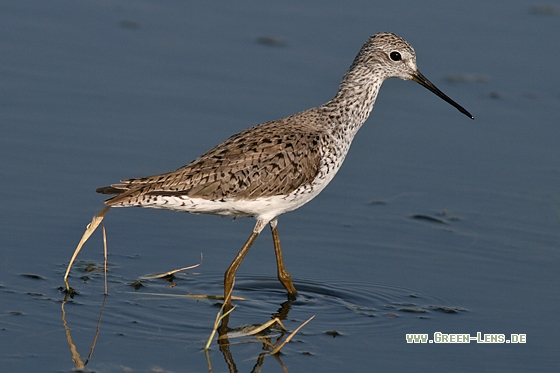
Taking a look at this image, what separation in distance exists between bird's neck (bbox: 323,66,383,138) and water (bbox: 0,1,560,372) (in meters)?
1.31

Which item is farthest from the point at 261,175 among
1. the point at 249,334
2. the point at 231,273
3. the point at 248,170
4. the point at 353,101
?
the point at 249,334

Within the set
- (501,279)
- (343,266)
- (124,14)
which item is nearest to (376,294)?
(343,266)

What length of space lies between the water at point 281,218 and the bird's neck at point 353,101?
1307 mm

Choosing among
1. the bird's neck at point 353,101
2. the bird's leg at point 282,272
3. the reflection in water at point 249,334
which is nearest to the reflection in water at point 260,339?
the reflection in water at point 249,334

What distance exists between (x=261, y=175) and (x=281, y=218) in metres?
2.01

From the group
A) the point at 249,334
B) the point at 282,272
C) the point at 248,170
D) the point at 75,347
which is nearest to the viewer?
the point at 75,347

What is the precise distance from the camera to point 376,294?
9672mm

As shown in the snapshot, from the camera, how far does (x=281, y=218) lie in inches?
444

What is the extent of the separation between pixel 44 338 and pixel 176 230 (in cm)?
263

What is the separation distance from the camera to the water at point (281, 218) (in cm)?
862

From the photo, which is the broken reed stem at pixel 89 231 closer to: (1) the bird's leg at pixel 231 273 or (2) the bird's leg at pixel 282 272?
(1) the bird's leg at pixel 231 273

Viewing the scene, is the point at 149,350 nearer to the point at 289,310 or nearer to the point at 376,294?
the point at 289,310

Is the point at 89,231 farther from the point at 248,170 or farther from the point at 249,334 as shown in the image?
the point at 249,334

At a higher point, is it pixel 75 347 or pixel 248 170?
pixel 248 170
